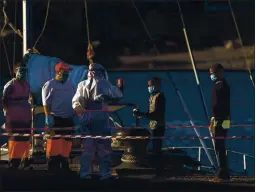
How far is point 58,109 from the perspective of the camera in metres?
11.8

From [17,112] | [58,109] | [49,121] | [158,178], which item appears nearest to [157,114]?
[158,178]

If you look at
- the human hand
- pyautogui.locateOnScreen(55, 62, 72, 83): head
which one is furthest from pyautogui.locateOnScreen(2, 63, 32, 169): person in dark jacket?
the human hand

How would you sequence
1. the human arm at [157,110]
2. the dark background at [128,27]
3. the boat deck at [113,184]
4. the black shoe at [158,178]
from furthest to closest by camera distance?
the dark background at [128,27]
the human arm at [157,110]
the black shoe at [158,178]
the boat deck at [113,184]

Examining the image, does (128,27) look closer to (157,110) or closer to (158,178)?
(157,110)

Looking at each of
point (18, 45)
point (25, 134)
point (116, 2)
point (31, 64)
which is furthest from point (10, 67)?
point (25, 134)

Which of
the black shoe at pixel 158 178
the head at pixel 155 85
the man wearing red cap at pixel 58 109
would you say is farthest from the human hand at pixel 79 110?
the head at pixel 155 85

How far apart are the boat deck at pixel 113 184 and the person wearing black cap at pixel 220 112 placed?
0.31 metres

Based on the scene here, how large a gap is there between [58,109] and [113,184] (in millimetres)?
1462

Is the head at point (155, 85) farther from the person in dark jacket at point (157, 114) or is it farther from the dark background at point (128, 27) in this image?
the dark background at point (128, 27)

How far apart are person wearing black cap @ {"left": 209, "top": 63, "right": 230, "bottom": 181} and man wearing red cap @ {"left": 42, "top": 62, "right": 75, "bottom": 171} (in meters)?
1.96

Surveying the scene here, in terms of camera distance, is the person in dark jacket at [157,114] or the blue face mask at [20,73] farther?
the blue face mask at [20,73]

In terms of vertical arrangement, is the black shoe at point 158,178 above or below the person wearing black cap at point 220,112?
below

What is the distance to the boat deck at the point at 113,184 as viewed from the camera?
10852 millimetres

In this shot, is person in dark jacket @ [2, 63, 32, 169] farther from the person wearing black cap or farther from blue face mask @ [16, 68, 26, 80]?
the person wearing black cap
